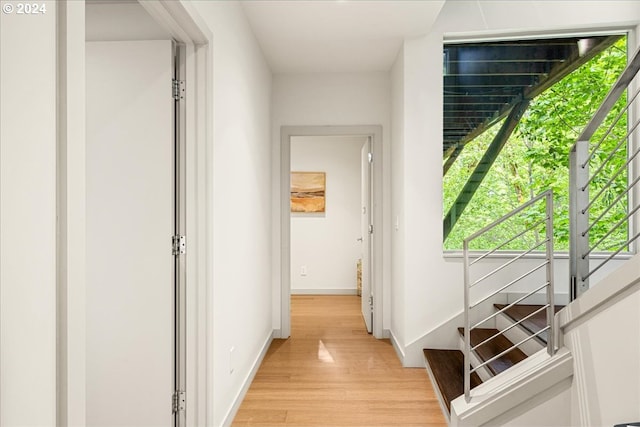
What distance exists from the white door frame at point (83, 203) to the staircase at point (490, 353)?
1428mm

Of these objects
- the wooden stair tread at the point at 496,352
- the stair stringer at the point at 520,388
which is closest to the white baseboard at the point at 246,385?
the stair stringer at the point at 520,388

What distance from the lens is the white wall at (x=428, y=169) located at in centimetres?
333

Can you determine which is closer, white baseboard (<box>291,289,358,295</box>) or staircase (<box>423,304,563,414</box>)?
staircase (<box>423,304,563,414</box>)

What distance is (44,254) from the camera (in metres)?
0.95

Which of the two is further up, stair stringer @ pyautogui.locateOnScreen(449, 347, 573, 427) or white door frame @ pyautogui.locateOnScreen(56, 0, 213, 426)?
white door frame @ pyautogui.locateOnScreen(56, 0, 213, 426)

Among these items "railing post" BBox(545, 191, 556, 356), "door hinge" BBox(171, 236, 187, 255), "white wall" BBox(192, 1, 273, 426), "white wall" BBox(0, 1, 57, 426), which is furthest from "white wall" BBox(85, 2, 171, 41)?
"railing post" BBox(545, 191, 556, 356)

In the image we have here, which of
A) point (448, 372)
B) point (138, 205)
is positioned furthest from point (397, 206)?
point (138, 205)


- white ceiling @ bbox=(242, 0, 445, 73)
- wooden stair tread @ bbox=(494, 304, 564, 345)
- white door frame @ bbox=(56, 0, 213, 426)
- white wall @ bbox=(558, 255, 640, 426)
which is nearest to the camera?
white door frame @ bbox=(56, 0, 213, 426)

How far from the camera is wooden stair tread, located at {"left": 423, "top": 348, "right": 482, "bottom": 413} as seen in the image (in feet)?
8.39

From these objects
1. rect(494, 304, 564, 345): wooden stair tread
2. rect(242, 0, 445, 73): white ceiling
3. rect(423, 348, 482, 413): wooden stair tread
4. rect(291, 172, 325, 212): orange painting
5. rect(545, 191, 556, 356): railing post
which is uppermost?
rect(242, 0, 445, 73): white ceiling

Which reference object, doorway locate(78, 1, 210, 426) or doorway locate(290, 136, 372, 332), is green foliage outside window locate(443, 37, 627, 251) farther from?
doorway locate(290, 136, 372, 332)

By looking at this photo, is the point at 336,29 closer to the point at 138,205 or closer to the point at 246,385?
the point at 138,205

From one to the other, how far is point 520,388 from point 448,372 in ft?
2.78

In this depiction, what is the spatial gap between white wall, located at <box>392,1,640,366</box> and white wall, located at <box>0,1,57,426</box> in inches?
106
